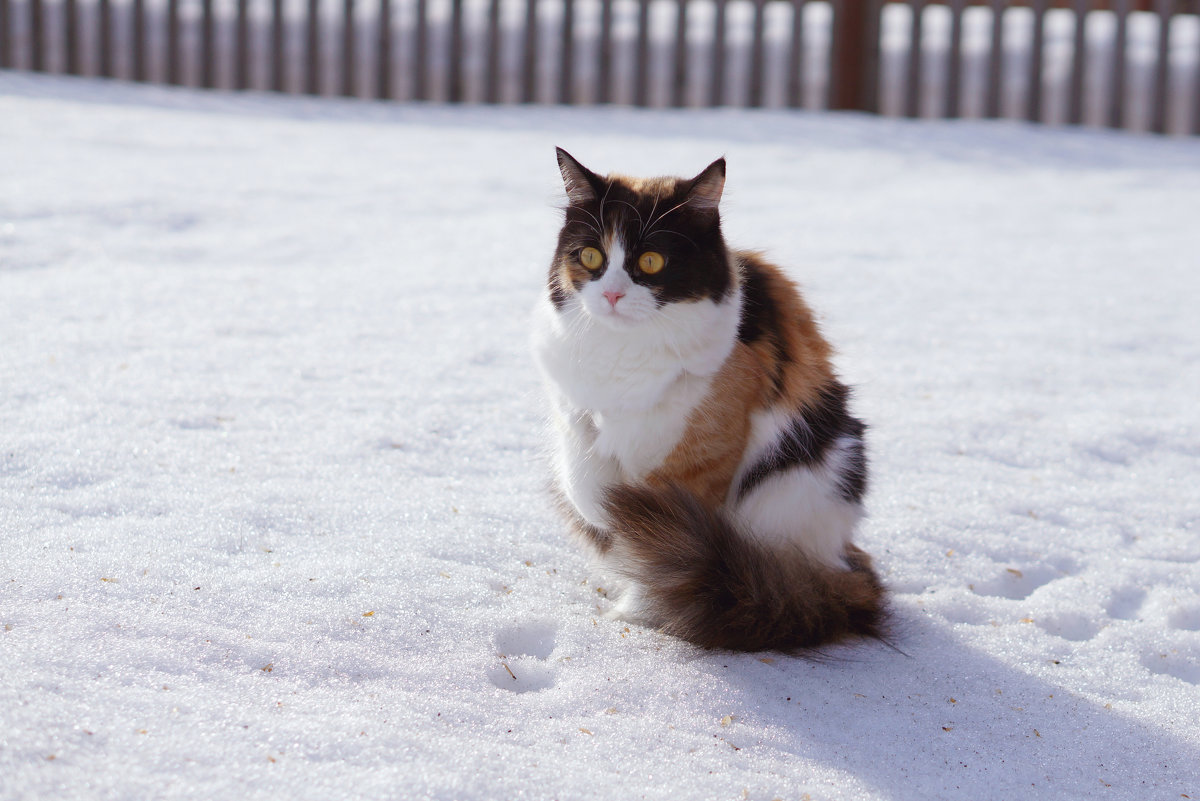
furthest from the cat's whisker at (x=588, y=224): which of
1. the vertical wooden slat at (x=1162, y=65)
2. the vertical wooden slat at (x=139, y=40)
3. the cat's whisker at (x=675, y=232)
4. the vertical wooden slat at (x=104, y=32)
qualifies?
the vertical wooden slat at (x=1162, y=65)

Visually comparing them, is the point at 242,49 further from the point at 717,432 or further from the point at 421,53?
the point at 717,432

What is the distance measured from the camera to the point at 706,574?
181 centimetres

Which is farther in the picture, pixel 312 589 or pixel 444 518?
pixel 444 518

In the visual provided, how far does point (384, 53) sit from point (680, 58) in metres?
1.86

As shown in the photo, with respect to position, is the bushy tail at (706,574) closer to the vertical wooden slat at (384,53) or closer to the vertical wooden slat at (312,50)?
the vertical wooden slat at (384,53)

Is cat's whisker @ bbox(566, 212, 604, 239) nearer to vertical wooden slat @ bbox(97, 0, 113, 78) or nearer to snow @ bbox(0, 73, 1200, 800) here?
snow @ bbox(0, 73, 1200, 800)

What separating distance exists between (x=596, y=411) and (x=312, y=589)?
0.67m

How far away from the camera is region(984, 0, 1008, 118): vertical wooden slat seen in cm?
617

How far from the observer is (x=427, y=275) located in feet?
13.8

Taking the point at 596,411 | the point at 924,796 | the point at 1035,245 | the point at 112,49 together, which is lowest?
the point at 924,796

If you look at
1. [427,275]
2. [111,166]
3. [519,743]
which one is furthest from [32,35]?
[519,743]

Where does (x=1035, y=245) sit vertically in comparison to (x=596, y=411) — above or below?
above

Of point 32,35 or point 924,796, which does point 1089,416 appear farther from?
point 32,35

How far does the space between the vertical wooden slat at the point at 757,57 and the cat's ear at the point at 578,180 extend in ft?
15.3
